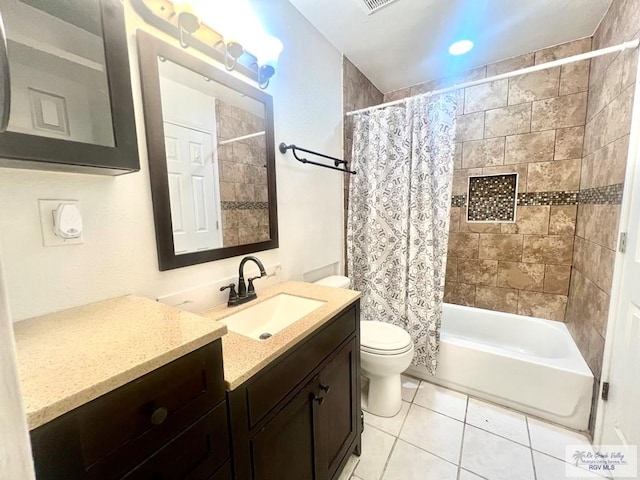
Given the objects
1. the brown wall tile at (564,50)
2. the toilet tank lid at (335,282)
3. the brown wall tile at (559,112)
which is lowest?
the toilet tank lid at (335,282)

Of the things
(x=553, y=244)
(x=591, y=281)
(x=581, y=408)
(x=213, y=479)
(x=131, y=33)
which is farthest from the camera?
(x=553, y=244)

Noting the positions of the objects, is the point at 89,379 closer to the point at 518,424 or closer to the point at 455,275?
the point at 518,424

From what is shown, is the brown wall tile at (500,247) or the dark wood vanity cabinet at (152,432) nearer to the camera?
the dark wood vanity cabinet at (152,432)

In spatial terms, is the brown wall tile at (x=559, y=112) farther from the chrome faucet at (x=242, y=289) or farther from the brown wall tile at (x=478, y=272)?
the chrome faucet at (x=242, y=289)

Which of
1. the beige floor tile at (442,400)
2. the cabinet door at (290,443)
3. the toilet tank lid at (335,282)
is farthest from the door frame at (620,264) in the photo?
the cabinet door at (290,443)

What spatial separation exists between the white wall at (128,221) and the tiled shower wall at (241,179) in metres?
0.12

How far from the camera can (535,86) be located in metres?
2.07

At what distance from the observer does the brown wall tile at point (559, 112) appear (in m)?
1.95

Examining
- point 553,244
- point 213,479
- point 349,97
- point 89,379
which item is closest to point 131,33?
point 89,379

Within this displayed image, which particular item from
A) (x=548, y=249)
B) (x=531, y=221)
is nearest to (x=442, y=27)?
(x=531, y=221)

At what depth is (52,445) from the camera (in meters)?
0.41

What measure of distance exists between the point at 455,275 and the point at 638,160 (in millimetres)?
1512

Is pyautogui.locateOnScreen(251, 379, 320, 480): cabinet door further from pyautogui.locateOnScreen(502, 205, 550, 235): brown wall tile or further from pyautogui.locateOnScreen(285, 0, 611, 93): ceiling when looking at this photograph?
pyautogui.locateOnScreen(502, 205, 550, 235): brown wall tile

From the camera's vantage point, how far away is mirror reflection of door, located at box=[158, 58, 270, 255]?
1058mm
